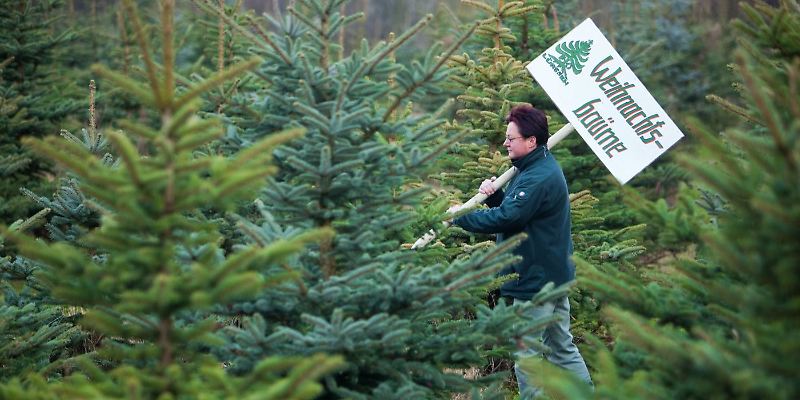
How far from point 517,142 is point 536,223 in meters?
0.55

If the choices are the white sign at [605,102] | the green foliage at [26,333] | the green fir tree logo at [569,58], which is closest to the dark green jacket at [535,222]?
the white sign at [605,102]

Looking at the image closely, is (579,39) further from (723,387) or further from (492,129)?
(723,387)

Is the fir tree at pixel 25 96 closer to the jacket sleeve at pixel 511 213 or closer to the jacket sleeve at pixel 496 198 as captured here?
the jacket sleeve at pixel 496 198

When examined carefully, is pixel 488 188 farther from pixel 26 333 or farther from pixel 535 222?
pixel 26 333

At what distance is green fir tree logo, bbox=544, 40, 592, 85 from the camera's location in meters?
4.99

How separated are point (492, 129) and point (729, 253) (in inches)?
166

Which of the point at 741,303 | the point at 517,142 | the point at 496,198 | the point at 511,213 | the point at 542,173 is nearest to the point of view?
the point at 741,303

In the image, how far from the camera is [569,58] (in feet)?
16.5

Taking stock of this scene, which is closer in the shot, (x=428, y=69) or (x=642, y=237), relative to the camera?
(x=428, y=69)

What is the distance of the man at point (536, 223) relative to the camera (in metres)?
4.64

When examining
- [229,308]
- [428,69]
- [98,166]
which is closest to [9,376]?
[229,308]

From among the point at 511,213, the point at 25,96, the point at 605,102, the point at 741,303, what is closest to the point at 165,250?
the point at 741,303

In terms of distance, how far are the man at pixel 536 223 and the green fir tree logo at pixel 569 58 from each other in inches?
15.5

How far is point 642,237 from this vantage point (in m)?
8.78
